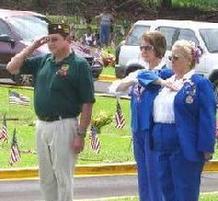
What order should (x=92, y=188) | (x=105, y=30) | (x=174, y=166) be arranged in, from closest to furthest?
1. (x=174, y=166)
2. (x=92, y=188)
3. (x=105, y=30)

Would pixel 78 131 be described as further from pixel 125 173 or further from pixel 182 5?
pixel 182 5

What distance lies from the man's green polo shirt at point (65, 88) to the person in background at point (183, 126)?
2.19ft

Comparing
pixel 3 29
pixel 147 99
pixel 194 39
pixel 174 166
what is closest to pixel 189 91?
pixel 147 99

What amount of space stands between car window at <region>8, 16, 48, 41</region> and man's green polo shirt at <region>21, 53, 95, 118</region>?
1458 centimetres

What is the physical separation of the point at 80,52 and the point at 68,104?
1524 cm

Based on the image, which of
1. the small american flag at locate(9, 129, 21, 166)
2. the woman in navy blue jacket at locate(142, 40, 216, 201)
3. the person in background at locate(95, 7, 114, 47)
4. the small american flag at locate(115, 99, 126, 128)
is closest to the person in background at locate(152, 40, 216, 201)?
the woman in navy blue jacket at locate(142, 40, 216, 201)

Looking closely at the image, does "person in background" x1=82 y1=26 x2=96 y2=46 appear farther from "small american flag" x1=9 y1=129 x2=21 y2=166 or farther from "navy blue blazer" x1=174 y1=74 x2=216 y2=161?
"navy blue blazer" x1=174 y1=74 x2=216 y2=161

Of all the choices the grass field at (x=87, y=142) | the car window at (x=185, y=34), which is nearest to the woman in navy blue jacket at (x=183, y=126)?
the grass field at (x=87, y=142)

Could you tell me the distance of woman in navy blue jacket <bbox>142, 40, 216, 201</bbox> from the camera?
786 cm

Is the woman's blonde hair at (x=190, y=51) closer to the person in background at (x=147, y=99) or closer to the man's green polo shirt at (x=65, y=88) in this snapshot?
the person in background at (x=147, y=99)

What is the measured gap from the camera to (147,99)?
8305 millimetres

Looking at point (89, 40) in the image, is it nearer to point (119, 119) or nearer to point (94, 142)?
point (119, 119)

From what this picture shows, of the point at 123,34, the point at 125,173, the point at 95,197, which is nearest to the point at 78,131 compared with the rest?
the point at 95,197

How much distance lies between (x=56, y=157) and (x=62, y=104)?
473 mm
